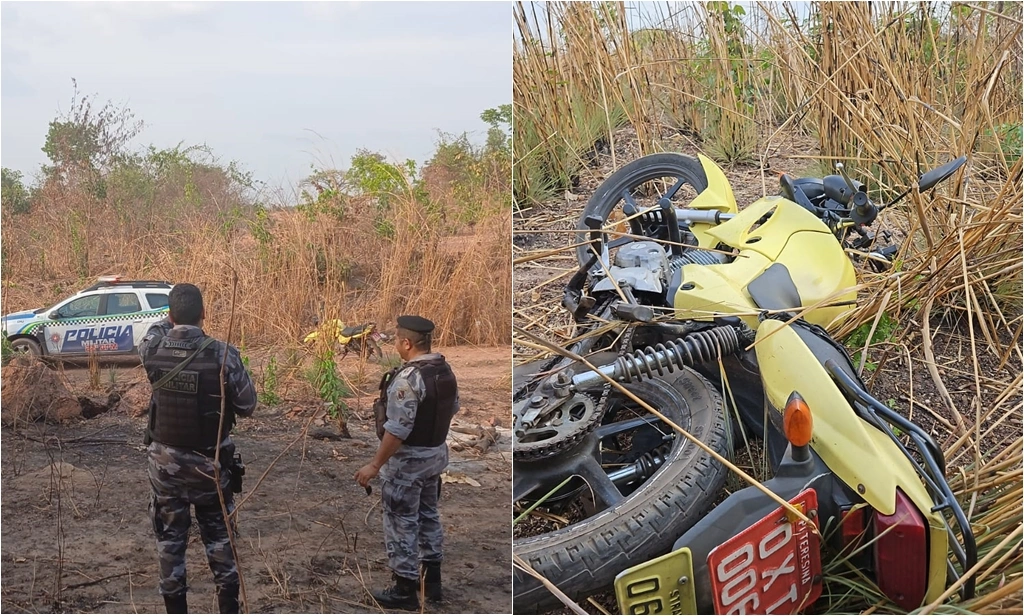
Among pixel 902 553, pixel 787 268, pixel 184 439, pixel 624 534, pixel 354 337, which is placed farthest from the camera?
pixel 787 268

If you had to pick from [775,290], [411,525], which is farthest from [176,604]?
[775,290]

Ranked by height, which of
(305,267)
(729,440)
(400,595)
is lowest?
(400,595)

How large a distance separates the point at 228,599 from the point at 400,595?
496 mm

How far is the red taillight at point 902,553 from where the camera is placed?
1.84 metres

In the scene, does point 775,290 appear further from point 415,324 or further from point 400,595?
point 400,595

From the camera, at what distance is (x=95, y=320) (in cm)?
243

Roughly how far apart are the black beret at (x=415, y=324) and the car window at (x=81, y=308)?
935 millimetres

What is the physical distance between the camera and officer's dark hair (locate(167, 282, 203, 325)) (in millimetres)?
2307

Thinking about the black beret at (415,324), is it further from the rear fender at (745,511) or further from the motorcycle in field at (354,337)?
the rear fender at (745,511)

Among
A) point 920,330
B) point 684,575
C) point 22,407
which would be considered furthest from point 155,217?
point 920,330

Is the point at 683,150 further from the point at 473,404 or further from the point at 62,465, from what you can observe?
the point at 62,465

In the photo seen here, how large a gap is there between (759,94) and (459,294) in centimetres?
365

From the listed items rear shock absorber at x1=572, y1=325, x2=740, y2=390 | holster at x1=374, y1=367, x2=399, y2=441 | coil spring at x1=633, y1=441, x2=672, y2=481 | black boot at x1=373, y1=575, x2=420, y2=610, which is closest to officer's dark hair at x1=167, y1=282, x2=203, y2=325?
holster at x1=374, y1=367, x2=399, y2=441

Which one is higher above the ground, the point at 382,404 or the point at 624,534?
the point at 382,404
